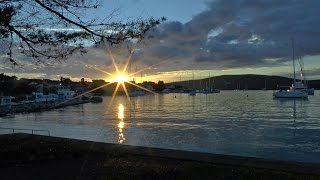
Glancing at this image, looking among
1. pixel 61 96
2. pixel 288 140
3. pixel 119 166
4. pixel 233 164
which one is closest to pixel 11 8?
pixel 119 166

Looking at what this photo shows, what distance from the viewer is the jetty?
11117 millimetres

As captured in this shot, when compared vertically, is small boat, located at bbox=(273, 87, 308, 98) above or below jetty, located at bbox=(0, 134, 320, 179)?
above

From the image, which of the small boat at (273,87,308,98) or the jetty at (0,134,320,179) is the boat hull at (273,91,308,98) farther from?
the jetty at (0,134,320,179)

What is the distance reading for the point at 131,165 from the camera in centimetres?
1341

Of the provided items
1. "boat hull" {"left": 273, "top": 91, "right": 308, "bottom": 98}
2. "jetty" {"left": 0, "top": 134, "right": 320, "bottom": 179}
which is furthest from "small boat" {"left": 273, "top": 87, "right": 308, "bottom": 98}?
"jetty" {"left": 0, "top": 134, "right": 320, "bottom": 179}

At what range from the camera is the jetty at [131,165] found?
11117 mm

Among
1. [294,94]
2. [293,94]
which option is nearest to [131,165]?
[294,94]

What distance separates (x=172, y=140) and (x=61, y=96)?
13286cm

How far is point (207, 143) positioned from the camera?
35.2m

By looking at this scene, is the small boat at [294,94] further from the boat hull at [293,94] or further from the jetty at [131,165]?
the jetty at [131,165]

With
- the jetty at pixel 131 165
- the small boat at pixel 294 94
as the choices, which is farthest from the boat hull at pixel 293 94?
the jetty at pixel 131 165

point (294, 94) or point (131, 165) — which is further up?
point (294, 94)

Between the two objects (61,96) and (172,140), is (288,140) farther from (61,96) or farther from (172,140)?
(61,96)

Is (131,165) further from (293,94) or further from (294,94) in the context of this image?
(293,94)
